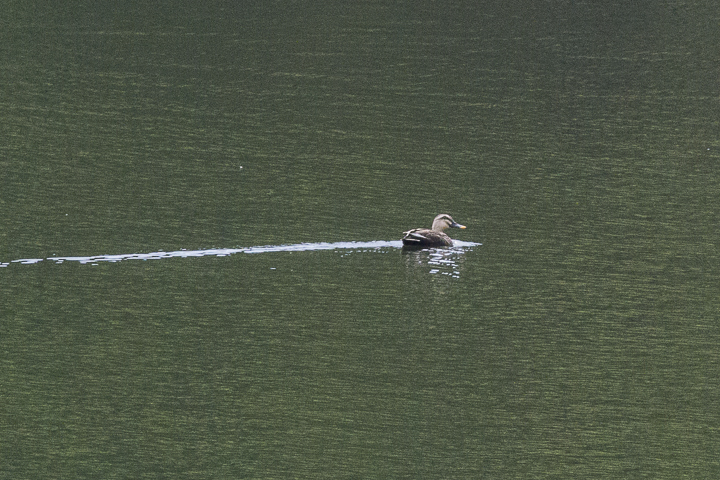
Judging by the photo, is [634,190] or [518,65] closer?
[634,190]

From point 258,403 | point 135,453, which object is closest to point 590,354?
point 258,403

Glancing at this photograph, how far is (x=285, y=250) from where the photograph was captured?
26.0 meters

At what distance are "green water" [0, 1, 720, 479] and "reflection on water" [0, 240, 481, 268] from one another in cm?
12

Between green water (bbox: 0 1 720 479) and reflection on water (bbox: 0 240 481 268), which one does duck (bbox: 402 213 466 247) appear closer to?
reflection on water (bbox: 0 240 481 268)

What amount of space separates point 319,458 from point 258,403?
212 centimetres

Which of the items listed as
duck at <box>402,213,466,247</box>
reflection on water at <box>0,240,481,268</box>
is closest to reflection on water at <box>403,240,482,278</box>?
reflection on water at <box>0,240,481,268</box>

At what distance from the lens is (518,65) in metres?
47.7

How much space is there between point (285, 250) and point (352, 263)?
140cm

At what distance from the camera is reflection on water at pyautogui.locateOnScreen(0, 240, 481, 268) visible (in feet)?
82.1

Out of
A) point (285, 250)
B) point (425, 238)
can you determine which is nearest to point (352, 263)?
point (285, 250)

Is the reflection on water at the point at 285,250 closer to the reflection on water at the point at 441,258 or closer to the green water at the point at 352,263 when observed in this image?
the reflection on water at the point at 441,258

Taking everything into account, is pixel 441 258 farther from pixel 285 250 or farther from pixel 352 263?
pixel 285 250

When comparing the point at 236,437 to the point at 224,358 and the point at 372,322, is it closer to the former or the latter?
the point at 224,358

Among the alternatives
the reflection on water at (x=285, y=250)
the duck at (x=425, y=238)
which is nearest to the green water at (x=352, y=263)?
the reflection on water at (x=285, y=250)
